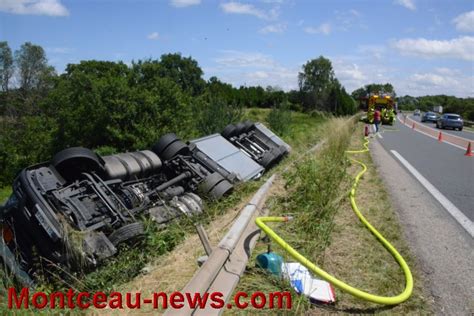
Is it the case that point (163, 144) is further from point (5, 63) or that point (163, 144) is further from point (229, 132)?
point (5, 63)

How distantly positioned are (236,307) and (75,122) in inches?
749

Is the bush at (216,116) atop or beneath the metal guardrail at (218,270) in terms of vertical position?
atop

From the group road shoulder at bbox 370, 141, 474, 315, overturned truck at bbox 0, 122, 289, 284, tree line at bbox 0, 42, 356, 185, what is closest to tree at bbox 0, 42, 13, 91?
tree line at bbox 0, 42, 356, 185

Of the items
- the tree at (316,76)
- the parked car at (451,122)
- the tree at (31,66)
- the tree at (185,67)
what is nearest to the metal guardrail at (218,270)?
the parked car at (451,122)

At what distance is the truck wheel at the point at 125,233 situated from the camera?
4.45m

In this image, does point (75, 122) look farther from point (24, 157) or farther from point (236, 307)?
point (236, 307)

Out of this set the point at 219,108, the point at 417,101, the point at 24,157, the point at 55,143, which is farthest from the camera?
the point at 417,101

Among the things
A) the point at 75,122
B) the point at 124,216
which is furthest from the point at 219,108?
the point at 124,216

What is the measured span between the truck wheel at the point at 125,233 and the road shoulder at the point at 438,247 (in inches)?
116

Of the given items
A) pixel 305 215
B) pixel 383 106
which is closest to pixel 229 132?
pixel 305 215

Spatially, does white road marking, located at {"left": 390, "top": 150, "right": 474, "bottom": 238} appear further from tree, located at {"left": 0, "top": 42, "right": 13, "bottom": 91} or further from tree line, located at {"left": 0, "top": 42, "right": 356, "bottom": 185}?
tree, located at {"left": 0, "top": 42, "right": 13, "bottom": 91}

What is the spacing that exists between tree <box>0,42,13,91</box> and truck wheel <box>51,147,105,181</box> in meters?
51.2

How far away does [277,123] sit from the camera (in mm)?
20906

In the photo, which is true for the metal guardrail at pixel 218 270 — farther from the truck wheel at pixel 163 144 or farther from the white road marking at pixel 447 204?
the truck wheel at pixel 163 144
